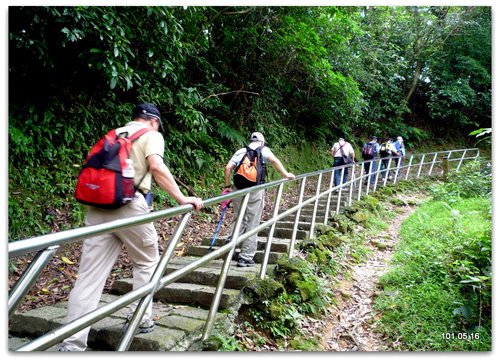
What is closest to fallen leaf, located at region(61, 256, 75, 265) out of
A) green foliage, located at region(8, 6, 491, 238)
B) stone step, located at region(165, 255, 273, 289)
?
green foliage, located at region(8, 6, 491, 238)

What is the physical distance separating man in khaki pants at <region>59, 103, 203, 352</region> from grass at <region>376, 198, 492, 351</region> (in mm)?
2263

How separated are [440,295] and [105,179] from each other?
10.5ft

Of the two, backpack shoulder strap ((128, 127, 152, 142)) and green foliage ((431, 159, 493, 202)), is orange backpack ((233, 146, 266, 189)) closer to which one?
backpack shoulder strap ((128, 127, 152, 142))

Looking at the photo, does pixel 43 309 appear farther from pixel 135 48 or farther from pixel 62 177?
pixel 135 48

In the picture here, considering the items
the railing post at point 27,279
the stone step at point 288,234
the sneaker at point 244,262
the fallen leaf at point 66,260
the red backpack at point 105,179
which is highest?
the red backpack at point 105,179

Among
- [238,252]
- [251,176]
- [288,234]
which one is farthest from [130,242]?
[288,234]

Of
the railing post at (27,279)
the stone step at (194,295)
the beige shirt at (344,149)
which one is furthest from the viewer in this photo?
the beige shirt at (344,149)

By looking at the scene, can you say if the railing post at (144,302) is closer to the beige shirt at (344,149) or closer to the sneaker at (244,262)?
the sneaker at (244,262)

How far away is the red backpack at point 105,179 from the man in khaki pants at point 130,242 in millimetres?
154

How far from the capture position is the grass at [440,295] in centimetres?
304

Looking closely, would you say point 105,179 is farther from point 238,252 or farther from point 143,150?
point 238,252

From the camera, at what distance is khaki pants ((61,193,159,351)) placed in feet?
6.86

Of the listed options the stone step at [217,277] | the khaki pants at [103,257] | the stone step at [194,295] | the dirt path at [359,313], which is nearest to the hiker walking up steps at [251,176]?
the stone step at [217,277]

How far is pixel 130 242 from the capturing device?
7.47 feet
